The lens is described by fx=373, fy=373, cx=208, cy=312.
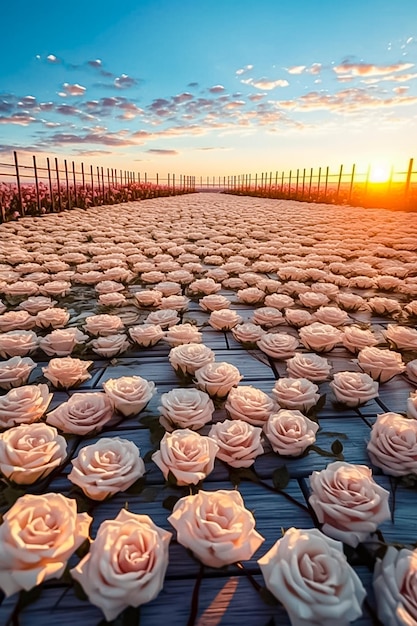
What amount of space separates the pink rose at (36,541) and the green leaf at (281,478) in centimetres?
68

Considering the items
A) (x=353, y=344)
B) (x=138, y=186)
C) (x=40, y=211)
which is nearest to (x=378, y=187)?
(x=138, y=186)

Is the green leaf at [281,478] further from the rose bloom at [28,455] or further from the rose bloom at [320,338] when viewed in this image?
the rose bloom at [320,338]

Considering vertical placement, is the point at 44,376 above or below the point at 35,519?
below

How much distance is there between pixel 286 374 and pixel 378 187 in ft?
65.6

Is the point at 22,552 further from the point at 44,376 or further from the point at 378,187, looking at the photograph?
the point at 378,187

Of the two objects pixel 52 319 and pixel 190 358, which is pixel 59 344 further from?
pixel 190 358

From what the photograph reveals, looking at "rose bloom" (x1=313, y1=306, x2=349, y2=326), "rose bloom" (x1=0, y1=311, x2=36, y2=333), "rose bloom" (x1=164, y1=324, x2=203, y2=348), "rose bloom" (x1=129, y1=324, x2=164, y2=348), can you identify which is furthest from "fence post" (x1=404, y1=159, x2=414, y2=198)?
"rose bloom" (x1=0, y1=311, x2=36, y2=333)

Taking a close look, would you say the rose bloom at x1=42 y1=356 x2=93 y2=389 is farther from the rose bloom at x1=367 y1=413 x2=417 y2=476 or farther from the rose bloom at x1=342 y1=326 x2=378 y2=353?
the rose bloom at x1=342 y1=326 x2=378 y2=353

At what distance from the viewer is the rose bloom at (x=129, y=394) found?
163 cm

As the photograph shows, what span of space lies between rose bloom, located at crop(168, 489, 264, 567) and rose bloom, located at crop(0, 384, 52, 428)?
0.86m

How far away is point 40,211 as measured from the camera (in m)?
11.8

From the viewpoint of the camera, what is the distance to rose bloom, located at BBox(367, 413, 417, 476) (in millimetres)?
1361

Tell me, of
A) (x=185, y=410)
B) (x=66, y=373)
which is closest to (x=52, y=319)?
(x=66, y=373)

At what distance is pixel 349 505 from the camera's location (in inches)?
43.8
